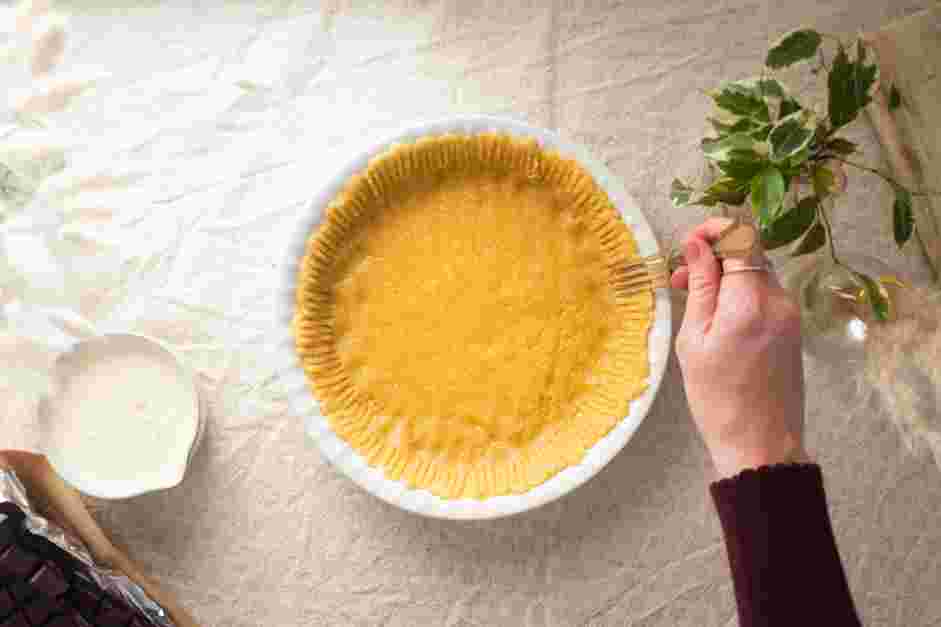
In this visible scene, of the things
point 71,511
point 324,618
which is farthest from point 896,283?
point 71,511

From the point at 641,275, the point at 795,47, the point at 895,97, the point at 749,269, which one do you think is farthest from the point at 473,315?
the point at 895,97

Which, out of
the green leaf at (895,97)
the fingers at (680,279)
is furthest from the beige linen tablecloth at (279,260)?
the fingers at (680,279)

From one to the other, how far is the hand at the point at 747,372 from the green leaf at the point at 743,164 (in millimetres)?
101

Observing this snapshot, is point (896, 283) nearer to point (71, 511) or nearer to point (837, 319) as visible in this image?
point (837, 319)

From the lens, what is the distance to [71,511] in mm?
768

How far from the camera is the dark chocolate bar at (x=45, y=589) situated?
67cm

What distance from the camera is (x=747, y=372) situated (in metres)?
0.66

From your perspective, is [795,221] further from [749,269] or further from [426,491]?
[426,491]

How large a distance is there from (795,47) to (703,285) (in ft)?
0.68

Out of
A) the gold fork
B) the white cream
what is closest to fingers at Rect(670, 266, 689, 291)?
the gold fork

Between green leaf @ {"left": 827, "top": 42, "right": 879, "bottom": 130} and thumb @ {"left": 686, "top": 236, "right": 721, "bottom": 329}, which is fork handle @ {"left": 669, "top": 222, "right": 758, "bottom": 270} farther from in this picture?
green leaf @ {"left": 827, "top": 42, "right": 879, "bottom": 130}

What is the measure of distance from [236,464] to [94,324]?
225mm

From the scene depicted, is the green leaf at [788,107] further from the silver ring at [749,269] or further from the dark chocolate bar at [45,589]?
the dark chocolate bar at [45,589]

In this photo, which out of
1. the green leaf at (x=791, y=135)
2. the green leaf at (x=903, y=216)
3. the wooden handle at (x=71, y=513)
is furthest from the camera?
the wooden handle at (x=71, y=513)
